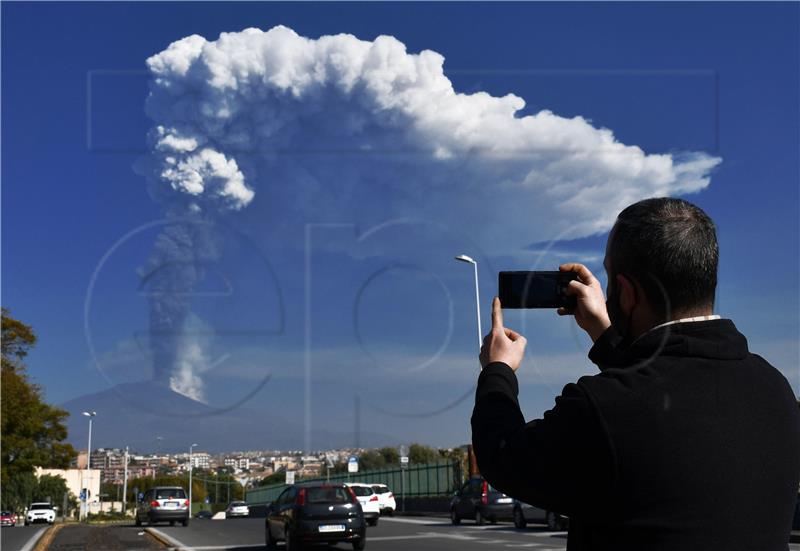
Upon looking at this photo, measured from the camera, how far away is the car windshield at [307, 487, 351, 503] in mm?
20422

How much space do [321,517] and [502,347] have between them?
61.3 feet

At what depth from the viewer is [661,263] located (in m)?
1.97

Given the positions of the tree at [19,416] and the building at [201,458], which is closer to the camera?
the building at [201,458]

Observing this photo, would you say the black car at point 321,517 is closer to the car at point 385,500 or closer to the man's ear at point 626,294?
the man's ear at point 626,294

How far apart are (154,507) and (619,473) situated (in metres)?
39.4

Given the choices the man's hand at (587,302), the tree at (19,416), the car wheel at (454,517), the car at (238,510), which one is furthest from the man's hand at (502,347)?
the car at (238,510)

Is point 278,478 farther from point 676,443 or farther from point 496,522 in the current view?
point 676,443

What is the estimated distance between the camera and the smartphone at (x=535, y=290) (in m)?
2.22

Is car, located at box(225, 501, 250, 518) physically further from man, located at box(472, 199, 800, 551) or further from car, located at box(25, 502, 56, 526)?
man, located at box(472, 199, 800, 551)

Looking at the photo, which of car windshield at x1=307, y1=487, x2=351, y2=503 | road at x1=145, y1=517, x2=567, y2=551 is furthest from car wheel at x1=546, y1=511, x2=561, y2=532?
car windshield at x1=307, y1=487, x2=351, y2=503

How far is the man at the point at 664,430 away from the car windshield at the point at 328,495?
1906cm

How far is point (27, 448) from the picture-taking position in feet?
196

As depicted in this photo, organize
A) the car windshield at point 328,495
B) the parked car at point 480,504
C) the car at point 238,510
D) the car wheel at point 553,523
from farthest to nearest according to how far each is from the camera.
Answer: the car at point 238,510, the parked car at point 480,504, the car wheel at point 553,523, the car windshield at point 328,495

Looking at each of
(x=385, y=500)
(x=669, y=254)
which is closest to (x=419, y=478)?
(x=385, y=500)
